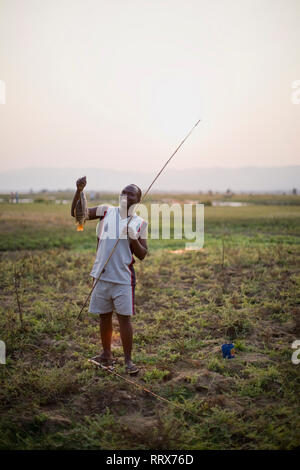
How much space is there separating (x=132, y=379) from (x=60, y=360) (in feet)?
3.05

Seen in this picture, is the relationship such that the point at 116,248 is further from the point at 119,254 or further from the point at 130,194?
the point at 130,194

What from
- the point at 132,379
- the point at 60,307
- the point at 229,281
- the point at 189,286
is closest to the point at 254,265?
the point at 229,281

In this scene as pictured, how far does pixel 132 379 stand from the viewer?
Result: 3.49m


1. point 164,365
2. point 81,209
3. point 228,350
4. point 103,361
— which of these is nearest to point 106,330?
point 103,361

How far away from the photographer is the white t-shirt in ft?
11.0

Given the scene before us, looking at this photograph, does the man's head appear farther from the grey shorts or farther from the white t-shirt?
the grey shorts

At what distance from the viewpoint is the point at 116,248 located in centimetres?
338

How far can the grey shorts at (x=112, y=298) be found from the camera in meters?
3.35

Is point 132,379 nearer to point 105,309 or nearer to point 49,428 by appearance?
point 105,309

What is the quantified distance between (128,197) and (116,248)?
0.52 metres

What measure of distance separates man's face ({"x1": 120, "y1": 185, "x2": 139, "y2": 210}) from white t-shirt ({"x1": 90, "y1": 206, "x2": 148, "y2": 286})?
9cm

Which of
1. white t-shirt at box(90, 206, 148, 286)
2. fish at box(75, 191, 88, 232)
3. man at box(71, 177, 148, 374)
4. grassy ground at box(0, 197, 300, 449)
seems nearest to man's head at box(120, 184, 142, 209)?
man at box(71, 177, 148, 374)

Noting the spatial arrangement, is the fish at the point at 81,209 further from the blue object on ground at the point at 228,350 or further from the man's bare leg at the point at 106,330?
the blue object on ground at the point at 228,350

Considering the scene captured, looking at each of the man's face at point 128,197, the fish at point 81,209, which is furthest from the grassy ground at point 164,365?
the man's face at point 128,197
